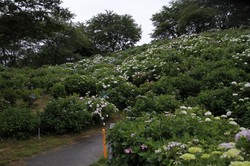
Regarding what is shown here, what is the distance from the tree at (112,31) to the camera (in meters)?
40.1

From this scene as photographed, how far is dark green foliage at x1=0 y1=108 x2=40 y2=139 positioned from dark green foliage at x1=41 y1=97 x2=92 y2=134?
1.33 ft

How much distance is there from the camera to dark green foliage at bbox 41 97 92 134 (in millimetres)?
9977

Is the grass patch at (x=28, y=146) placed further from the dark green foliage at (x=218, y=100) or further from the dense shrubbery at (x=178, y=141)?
the dense shrubbery at (x=178, y=141)

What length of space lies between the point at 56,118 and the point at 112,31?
31229 mm

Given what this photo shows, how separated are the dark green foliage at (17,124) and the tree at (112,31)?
3074 centimetres

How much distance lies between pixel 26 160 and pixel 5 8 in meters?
4.49

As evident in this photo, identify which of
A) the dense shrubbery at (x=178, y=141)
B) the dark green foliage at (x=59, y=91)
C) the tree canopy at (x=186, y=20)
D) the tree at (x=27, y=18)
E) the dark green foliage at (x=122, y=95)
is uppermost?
the tree canopy at (x=186, y=20)

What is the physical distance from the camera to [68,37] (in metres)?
31.9

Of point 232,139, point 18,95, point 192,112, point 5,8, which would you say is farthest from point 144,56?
point 232,139

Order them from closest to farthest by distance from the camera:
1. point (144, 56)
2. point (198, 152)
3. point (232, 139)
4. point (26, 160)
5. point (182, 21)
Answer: point (198, 152) < point (232, 139) < point (26, 160) < point (144, 56) < point (182, 21)

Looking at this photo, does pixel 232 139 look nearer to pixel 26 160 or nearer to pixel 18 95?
pixel 26 160

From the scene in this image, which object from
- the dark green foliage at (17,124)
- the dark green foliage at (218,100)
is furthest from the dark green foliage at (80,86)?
the dark green foliage at (218,100)

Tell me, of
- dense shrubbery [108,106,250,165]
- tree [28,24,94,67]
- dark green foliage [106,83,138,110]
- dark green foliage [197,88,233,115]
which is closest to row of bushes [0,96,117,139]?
dark green foliage [106,83,138,110]

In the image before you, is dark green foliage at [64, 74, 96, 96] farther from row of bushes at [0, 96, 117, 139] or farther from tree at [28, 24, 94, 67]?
tree at [28, 24, 94, 67]
